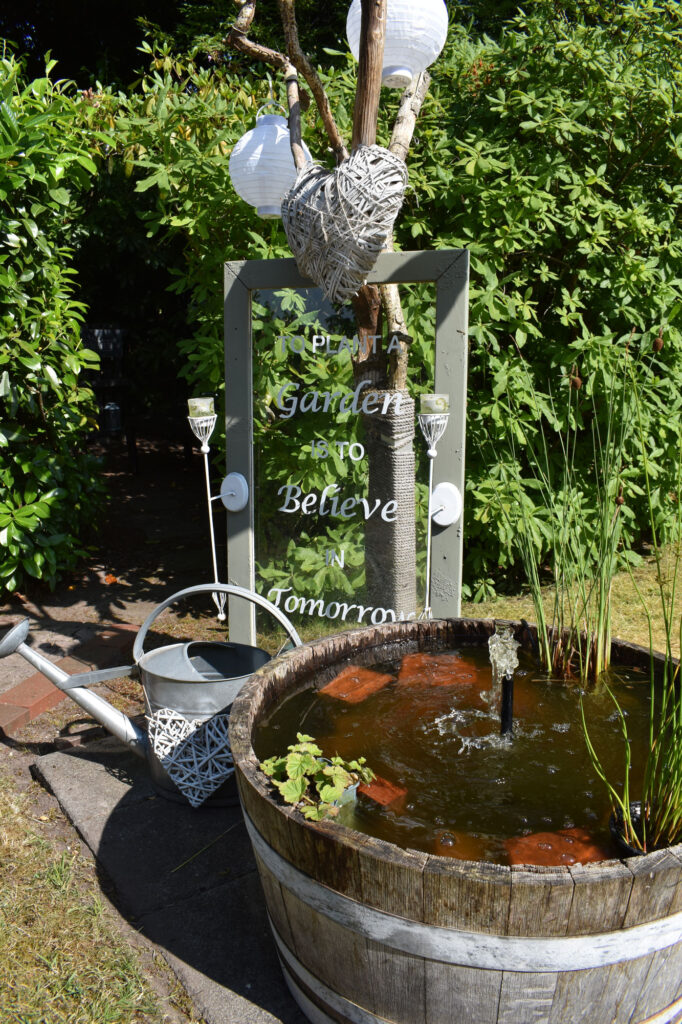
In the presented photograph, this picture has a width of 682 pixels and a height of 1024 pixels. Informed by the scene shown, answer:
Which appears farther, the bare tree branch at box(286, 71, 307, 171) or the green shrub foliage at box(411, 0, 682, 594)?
the green shrub foliage at box(411, 0, 682, 594)

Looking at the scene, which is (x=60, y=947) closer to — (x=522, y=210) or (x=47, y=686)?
(x=47, y=686)

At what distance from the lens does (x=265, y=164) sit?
9.62 feet

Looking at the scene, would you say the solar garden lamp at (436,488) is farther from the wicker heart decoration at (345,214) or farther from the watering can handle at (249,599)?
the watering can handle at (249,599)

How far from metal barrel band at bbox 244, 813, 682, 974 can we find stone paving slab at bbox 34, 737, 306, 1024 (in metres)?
0.59

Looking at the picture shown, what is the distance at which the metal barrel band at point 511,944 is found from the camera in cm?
133

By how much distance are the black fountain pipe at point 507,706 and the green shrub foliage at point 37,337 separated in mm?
3079

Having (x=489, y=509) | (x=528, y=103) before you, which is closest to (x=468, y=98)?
(x=528, y=103)

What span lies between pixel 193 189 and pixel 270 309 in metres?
1.00

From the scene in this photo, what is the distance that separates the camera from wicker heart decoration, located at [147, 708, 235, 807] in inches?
95.3

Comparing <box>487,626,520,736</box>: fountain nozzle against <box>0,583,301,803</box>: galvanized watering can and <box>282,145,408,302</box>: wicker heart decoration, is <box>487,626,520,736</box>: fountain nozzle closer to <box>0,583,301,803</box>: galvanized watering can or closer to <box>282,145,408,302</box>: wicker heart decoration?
<box>0,583,301,803</box>: galvanized watering can

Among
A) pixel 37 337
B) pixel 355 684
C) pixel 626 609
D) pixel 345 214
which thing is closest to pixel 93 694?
pixel 355 684

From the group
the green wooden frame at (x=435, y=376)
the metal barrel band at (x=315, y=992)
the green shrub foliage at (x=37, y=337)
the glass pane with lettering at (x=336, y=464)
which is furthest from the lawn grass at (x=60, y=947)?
the green shrub foliage at (x=37, y=337)

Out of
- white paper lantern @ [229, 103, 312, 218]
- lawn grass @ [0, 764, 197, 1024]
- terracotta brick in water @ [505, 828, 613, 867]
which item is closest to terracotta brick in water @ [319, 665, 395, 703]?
terracotta brick in water @ [505, 828, 613, 867]

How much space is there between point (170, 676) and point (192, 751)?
0.25m
